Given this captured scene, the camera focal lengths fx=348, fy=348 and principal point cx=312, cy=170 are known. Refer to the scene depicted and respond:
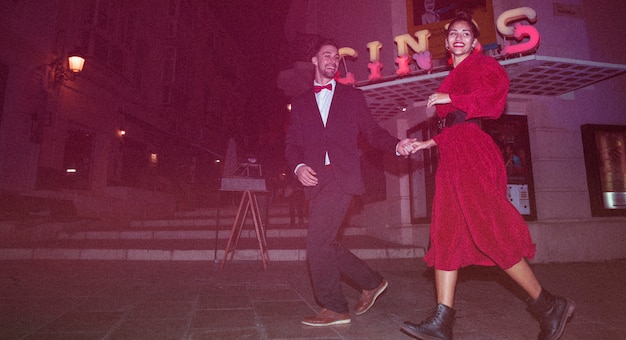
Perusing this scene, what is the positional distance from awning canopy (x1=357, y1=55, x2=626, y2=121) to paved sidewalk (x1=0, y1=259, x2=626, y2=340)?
10.5 feet

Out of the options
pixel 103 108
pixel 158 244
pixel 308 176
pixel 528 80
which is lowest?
pixel 158 244

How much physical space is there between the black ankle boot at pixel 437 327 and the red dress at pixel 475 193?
11.4 inches

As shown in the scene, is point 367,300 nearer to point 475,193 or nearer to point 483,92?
point 475,193

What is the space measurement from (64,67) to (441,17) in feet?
35.4

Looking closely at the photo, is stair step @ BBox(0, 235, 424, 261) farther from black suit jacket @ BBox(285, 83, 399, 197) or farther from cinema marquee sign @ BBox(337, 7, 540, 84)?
black suit jacket @ BBox(285, 83, 399, 197)

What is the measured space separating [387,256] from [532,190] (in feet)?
9.96

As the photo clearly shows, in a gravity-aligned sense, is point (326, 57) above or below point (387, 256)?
above

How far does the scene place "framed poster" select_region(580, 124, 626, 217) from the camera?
6.59 m

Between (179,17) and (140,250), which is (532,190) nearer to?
(140,250)

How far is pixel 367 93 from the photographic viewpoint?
673 centimetres

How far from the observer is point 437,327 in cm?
224

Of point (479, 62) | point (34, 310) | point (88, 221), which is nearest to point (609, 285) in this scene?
point (479, 62)

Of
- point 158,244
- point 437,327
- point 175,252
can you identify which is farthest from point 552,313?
point 158,244

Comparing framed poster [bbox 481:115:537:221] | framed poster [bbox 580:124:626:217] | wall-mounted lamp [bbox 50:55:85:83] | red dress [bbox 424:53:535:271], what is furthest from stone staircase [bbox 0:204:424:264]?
wall-mounted lamp [bbox 50:55:85:83]
